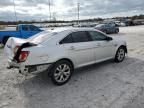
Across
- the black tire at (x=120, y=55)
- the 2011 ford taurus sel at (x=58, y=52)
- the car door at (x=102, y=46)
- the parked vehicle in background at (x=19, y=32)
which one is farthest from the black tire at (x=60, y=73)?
the parked vehicle in background at (x=19, y=32)

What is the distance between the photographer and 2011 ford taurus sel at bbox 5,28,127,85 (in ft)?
13.5

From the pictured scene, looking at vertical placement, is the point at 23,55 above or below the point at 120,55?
above

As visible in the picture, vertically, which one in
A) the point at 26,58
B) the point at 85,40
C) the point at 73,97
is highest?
the point at 85,40

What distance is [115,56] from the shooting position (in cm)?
652

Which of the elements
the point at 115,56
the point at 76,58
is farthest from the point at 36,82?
the point at 115,56

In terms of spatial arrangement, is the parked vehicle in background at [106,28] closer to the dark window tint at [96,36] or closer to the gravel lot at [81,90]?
the dark window tint at [96,36]

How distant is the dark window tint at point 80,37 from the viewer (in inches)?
199

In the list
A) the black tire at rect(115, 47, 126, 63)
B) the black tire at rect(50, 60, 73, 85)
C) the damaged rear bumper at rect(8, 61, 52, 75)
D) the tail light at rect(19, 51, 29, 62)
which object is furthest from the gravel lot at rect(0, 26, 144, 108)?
the tail light at rect(19, 51, 29, 62)

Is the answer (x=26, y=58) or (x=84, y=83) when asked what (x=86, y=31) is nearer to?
(x=84, y=83)

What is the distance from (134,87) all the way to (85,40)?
84.5 inches

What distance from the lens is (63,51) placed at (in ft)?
14.9

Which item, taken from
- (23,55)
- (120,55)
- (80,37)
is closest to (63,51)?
(80,37)

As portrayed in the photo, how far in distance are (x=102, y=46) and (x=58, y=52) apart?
2.04 meters

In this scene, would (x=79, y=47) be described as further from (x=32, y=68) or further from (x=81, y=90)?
(x=32, y=68)
